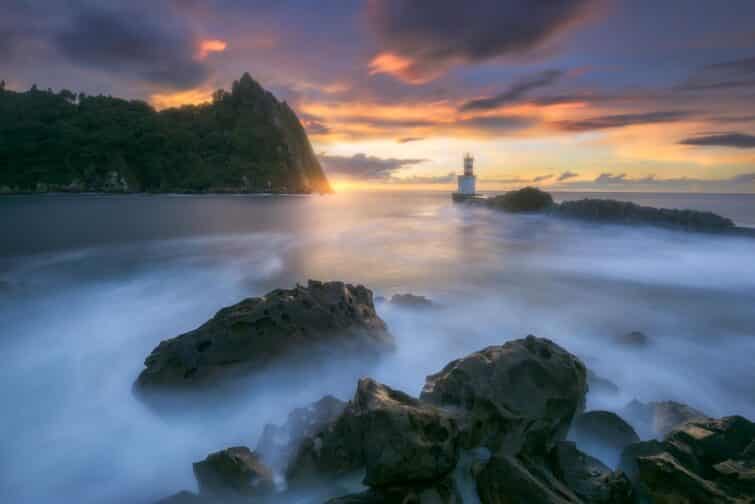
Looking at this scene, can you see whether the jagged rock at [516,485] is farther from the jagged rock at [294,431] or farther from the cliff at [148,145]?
the cliff at [148,145]

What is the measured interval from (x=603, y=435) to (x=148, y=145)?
119m

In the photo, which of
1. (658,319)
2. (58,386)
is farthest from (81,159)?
(658,319)

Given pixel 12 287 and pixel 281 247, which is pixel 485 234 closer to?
pixel 281 247

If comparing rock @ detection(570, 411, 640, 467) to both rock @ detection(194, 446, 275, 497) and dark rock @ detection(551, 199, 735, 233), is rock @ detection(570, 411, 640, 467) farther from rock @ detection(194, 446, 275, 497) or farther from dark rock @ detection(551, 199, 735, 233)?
dark rock @ detection(551, 199, 735, 233)

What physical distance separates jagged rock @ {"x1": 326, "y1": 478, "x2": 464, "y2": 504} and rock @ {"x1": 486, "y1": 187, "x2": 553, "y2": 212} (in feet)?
133

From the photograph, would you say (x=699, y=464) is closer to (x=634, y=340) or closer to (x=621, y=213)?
(x=634, y=340)

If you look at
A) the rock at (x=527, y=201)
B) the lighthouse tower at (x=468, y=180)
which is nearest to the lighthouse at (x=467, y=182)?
the lighthouse tower at (x=468, y=180)

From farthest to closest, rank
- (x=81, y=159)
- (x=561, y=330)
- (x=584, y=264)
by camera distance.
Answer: (x=81, y=159), (x=584, y=264), (x=561, y=330)

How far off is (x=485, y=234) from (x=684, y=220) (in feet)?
40.6

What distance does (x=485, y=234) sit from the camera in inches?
1117

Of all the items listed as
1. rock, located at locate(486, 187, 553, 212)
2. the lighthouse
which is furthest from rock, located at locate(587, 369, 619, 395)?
the lighthouse

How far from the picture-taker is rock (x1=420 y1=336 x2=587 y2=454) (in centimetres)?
359

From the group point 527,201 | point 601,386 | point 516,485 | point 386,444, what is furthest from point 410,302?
point 527,201

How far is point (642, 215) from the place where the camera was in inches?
1064
